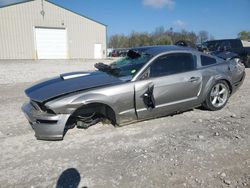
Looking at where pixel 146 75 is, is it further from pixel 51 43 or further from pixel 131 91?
pixel 51 43

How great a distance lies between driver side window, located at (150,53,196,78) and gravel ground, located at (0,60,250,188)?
1.02 m

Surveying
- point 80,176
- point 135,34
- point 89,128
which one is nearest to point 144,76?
point 89,128

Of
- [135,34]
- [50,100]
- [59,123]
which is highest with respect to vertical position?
[135,34]

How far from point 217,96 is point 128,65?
90.2 inches

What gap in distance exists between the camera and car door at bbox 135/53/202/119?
4297mm

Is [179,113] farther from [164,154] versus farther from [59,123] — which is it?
[59,123]

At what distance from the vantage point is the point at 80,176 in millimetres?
2969

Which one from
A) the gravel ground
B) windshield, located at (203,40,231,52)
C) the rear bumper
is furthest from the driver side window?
windshield, located at (203,40,231,52)

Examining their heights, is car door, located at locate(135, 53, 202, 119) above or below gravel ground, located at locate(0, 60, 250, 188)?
above

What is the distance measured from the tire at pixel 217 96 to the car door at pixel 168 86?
462mm

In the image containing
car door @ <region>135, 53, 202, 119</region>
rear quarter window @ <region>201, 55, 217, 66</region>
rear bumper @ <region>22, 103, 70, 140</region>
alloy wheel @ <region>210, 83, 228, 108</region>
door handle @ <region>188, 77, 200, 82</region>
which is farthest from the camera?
alloy wheel @ <region>210, 83, 228, 108</region>

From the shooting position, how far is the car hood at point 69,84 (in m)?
3.81

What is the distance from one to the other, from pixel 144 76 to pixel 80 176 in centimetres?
215

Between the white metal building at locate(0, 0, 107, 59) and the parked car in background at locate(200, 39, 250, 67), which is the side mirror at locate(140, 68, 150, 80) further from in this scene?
the white metal building at locate(0, 0, 107, 59)
